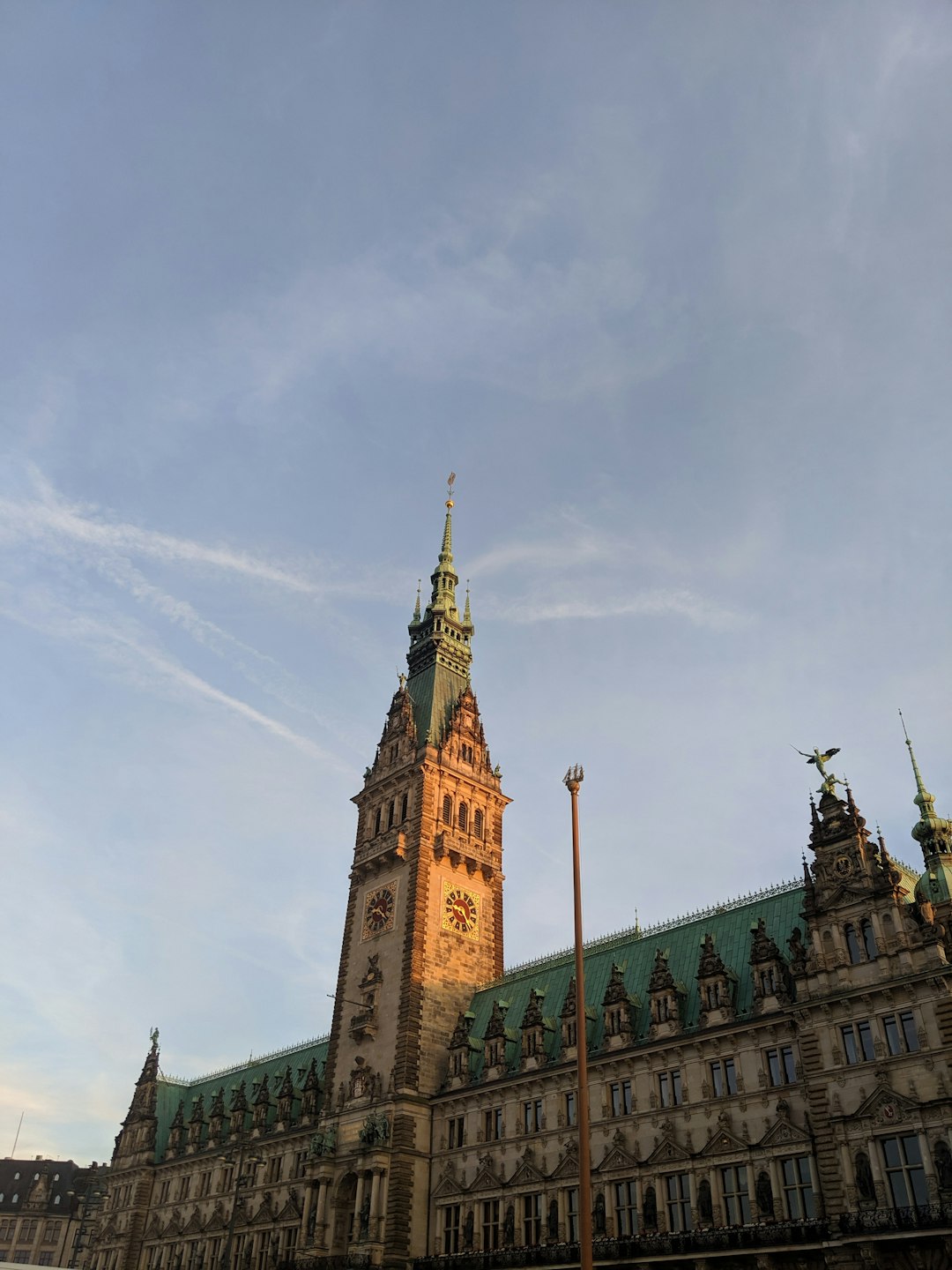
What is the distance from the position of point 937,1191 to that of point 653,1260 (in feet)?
52.1

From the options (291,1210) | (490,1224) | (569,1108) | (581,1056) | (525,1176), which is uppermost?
(569,1108)

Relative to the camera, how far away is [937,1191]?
43938mm

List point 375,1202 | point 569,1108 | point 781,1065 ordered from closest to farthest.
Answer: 1. point 781,1065
2. point 569,1108
3. point 375,1202

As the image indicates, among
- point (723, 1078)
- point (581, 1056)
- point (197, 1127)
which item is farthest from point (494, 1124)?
point (197, 1127)

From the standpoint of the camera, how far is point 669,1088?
191 feet

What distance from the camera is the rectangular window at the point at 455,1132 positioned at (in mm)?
69500

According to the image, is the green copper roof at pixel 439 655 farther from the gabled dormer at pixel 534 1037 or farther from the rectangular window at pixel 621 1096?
the rectangular window at pixel 621 1096

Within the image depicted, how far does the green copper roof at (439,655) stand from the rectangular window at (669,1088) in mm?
37433

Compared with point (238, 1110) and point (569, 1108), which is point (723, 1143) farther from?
point (238, 1110)

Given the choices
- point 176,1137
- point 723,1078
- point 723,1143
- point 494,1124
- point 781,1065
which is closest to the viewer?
point 781,1065

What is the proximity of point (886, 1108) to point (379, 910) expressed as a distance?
4400 cm

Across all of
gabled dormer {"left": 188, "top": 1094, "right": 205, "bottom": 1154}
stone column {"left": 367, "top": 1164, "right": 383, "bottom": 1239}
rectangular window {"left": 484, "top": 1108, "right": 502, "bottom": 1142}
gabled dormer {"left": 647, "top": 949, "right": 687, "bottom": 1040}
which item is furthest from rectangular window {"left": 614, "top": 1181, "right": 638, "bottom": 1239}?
gabled dormer {"left": 188, "top": 1094, "right": 205, "bottom": 1154}

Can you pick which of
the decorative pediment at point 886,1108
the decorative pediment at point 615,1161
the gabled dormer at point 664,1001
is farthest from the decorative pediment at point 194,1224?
the decorative pediment at point 886,1108

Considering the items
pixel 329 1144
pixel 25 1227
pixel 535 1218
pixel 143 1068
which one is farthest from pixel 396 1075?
pixel 25 1227
